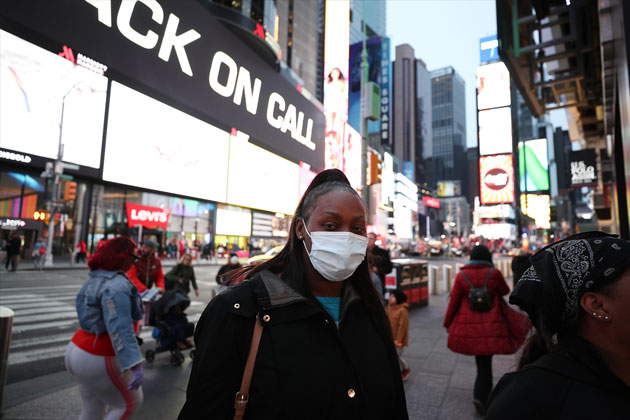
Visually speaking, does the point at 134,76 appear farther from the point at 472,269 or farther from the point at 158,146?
the point at 472,269

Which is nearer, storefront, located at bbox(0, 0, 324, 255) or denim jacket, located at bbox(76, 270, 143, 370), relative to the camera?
denim jacket, located at bbox(76, 270, 143, 370)

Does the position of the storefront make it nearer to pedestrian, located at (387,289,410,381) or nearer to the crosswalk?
the crosswalk

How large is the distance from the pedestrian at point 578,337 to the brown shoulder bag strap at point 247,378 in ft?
2.84

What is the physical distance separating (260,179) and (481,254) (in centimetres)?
548

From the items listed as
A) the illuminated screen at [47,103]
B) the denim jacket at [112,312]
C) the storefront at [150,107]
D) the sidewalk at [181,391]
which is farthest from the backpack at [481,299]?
the illuminated screen at [47,103]

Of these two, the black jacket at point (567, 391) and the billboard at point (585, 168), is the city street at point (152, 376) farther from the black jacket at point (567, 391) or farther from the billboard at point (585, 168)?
the billboard at point (585, 168)

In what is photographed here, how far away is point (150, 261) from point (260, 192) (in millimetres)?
2917

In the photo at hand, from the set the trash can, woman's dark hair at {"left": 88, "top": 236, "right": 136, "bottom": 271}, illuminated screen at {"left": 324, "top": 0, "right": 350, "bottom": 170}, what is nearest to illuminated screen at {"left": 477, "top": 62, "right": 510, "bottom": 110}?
illuminated screen at {"left": 324, "top": 0, "right": 350, "bottom": 170}

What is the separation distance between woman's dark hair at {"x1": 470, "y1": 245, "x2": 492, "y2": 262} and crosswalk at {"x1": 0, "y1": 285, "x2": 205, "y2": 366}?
21.0ft

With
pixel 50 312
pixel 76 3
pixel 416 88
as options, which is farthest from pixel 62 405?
pixel 416 88

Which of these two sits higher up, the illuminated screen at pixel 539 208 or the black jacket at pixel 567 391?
the illuminated screen at pixel 539 208

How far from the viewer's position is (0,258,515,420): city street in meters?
4.21

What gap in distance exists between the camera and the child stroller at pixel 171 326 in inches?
241

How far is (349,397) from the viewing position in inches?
57.3
